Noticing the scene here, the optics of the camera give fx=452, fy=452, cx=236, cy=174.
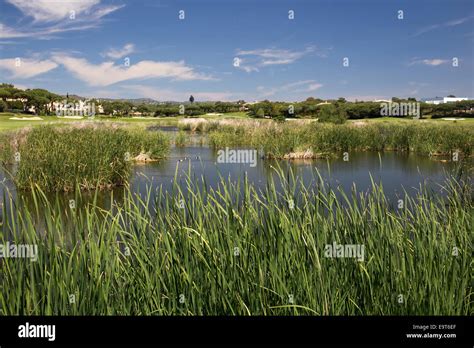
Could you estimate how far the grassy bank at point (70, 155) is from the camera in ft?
32.3

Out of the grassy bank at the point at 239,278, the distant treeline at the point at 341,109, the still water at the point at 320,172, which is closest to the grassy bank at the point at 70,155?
the still water at the point at 320,172

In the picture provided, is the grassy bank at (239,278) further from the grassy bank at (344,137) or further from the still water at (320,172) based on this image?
the grassy bank at (344,137)

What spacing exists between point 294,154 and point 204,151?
3.33m

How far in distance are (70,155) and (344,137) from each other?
10.6 metres

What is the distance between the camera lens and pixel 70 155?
9969mm

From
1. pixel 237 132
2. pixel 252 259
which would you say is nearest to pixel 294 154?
pixel 237 132

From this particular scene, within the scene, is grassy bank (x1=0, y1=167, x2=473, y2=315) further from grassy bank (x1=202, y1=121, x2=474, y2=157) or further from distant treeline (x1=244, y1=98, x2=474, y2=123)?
grassy bank (x1=202, y1=121, x2=474, y2=157)
